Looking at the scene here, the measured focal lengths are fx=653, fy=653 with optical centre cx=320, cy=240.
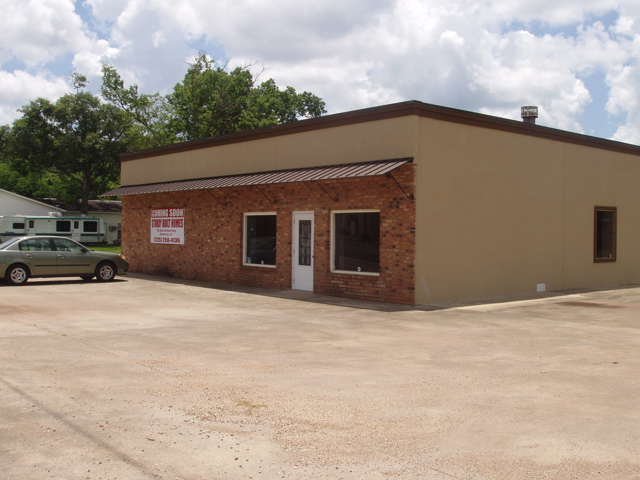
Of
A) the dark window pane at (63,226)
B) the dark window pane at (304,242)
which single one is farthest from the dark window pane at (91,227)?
the dark window pane at (304,242)

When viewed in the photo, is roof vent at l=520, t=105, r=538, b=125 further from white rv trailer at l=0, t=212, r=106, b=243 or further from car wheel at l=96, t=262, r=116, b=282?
white rv trailer at l=0, t=212, r=106, b=243

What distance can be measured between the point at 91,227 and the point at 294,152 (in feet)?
102

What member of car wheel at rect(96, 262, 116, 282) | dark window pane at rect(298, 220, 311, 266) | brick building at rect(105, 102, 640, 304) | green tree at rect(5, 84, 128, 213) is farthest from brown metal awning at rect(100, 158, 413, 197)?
green tree at rect(5, 84, 128, 213)

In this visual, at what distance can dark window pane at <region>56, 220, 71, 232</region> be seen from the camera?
41647mm

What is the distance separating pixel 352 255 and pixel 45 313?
6.82 metres

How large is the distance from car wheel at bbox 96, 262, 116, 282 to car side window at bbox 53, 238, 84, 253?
0.78 metres

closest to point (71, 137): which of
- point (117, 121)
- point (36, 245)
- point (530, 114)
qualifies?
point (117, 121)

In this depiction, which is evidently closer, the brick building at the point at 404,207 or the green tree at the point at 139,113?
the brick building at the point at 404,207

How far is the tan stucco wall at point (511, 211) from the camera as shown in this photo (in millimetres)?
14312

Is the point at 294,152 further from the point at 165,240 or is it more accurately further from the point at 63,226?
the point at 63,226

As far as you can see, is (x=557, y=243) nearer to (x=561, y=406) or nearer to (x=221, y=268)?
(x=221, y=268)

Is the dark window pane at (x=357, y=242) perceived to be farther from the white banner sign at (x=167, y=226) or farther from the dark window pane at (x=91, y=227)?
the dark window pane at (x=91, y=227)

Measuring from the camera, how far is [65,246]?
1906cm

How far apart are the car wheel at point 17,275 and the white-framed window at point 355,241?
8.79 metres
